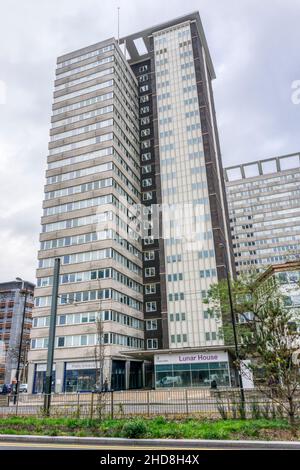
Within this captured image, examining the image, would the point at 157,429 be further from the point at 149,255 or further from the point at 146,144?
the point at 146,144

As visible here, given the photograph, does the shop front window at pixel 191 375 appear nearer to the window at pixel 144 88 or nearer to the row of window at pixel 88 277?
the row of window at pixel 88 277

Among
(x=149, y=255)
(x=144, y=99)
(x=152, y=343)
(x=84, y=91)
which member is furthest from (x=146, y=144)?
(x=152, y=343)

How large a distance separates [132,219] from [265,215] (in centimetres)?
6436

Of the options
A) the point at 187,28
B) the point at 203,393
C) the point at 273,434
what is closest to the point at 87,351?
the point at 203,393

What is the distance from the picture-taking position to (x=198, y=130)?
211ft

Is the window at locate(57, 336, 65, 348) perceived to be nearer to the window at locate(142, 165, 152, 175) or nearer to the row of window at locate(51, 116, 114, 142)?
the row of window at locate(51, 116, 114, 142)

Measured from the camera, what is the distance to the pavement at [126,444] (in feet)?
32.3

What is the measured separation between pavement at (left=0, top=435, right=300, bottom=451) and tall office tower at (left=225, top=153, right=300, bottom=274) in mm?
93722

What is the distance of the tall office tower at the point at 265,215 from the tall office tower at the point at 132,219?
1899 inches

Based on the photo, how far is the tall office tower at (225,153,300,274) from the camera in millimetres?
104312

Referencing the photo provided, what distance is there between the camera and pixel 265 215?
110m

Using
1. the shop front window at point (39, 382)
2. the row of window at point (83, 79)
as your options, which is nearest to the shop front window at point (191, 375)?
the shop front window at point (39, 382)

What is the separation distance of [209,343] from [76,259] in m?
23.7

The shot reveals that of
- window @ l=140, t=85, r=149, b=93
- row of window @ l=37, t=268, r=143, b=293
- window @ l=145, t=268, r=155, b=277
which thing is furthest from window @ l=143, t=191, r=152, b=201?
window @ l=140, t=85, r=149, b=93
